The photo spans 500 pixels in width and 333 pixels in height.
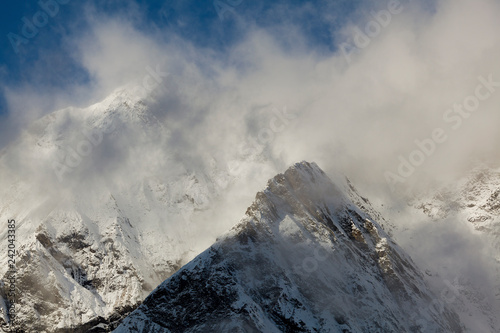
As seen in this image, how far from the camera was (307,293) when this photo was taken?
146 meters

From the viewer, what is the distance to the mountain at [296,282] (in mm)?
133375

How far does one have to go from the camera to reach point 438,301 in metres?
181

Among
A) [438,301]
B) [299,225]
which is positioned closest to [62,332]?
[299,225]

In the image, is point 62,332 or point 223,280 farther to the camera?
point 62,332

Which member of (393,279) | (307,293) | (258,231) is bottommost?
(393,279)

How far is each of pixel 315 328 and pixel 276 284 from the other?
57.5 feet

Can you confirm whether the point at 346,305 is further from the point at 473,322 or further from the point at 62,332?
the point at 62,332

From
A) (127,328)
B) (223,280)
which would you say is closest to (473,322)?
(223,280)

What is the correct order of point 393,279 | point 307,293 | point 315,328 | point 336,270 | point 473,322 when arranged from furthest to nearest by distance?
point 473,322 → point 393,279 → point 336,270 → point 307,293 → point 315,328

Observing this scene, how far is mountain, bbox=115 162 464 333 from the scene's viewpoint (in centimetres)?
13338

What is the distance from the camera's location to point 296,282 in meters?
148

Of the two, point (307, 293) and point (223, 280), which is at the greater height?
point (223, 280)

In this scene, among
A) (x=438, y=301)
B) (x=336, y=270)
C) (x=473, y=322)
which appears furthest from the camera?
(x=473, y=322)

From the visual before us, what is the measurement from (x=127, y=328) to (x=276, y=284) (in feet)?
152
